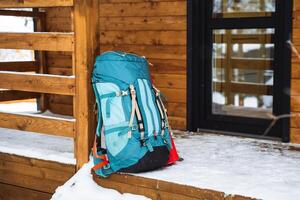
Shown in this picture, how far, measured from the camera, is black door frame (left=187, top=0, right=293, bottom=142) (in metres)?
4.25

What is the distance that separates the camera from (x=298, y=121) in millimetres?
4207

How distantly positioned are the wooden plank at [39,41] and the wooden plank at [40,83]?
217 mm

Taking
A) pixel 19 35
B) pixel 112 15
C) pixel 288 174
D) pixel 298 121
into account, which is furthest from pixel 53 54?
pixel 288 174

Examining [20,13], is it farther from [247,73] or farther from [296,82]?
[247,73]

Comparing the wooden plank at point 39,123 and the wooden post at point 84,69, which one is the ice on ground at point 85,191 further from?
the wooden plank at point 39,123

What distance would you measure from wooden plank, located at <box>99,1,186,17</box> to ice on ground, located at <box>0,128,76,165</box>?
1430 mm

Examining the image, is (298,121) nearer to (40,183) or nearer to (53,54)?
(40,183)

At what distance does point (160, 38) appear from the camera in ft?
16.2

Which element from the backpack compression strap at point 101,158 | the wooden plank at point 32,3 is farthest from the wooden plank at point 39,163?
the wooden plank at point 32,3

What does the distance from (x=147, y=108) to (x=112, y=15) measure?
206 centimetres

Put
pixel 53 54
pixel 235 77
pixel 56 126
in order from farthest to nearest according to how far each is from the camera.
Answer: pixel 235 77 → pixel 53 54 → pixel 56 126

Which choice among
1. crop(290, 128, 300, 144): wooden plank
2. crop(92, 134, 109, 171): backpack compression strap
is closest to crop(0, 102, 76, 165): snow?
crop(92, 134, 109, 171): backpack compression strap

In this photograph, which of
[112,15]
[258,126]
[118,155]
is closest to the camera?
[118,155]

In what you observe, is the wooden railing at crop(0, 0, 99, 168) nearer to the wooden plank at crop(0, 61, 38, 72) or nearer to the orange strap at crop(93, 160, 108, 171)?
the orange strap at crop(93, 160, 108, 171)
